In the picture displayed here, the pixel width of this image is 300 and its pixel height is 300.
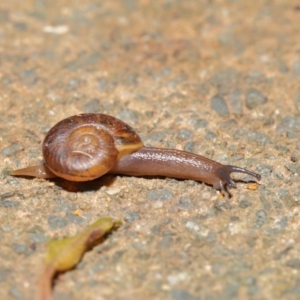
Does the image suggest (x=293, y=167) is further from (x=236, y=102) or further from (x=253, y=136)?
(x=236, y=102)

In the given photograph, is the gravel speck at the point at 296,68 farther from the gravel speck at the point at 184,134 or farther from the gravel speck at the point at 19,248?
the gravel speck at the point at 19,248

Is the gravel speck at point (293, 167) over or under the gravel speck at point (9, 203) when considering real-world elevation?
over

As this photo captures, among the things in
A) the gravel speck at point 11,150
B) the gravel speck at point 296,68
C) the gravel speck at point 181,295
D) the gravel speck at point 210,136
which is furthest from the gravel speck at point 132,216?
the gravel speck at point 296,68

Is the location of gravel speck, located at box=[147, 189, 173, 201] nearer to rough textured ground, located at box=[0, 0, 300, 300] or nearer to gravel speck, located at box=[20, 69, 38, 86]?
rough textured ground, located at box=[0, 0, 300, 300]

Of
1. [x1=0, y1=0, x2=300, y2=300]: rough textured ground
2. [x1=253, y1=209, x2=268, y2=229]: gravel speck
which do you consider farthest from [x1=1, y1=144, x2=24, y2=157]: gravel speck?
[x1=253, y1=209, x2=268, y2=229]: gravel speck

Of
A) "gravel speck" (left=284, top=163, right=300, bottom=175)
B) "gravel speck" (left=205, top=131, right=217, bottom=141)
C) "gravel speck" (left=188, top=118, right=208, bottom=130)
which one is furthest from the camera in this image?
"gravel speck" (left=188, top=118, right=208, bottom=130)
